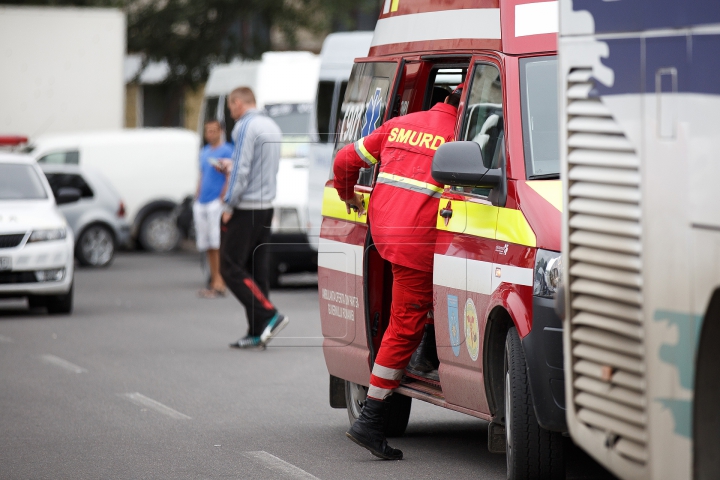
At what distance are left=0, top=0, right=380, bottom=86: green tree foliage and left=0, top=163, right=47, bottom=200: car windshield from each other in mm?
17212

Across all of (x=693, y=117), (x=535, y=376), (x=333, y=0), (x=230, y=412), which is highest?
(x=333, y=0)

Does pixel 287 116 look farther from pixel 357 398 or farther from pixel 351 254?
pixel 351 254

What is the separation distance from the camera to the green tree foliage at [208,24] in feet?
107

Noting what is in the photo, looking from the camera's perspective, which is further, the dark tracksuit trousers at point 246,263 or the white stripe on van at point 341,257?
the dark tracksuit trousers at point 246,263

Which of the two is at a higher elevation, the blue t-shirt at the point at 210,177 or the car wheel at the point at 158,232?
the blue t-shirt at the point at 210,177

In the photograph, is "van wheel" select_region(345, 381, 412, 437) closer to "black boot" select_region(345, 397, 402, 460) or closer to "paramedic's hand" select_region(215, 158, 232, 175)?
"black boot" select_region(345, 397, 402, 460)

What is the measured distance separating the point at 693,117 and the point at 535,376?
179cm

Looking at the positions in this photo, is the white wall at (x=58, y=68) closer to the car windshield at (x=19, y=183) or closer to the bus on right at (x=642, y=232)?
the car windshield at (x=19, y=183)

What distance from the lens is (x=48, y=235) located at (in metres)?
14.8

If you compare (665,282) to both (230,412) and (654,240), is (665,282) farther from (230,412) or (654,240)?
(230,412)

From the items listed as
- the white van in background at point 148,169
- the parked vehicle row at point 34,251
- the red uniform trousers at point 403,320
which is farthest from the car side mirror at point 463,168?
the white van in background at point 148,169

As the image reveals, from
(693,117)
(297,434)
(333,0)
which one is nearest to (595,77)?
(693,117)

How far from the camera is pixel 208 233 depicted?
16.8 metres

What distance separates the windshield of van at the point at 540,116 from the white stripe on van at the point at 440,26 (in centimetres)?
27
